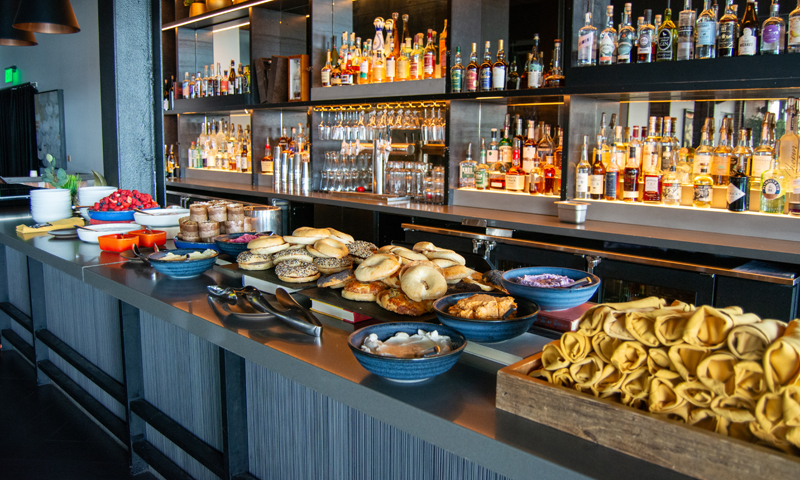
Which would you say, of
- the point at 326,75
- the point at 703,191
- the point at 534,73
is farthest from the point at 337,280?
the point at 326,75

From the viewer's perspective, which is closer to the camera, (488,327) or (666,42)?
(488,327)

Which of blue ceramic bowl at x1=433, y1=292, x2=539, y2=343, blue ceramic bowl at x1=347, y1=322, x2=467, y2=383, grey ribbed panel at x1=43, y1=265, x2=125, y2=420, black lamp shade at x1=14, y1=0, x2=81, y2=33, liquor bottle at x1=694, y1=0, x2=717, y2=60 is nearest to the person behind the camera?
blue ceramic bowl at x1=347, y1=322, x2=467, y2=383

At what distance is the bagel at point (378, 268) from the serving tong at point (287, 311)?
153mm

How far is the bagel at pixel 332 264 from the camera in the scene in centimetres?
158

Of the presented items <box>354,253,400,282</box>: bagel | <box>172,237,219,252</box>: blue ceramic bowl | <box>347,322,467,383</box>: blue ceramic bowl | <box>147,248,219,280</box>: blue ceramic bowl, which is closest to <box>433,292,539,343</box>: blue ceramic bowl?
<box>347,322,467,383</box>: blue ceramic bowl

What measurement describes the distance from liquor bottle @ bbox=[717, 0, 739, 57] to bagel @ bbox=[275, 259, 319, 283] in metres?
2.30

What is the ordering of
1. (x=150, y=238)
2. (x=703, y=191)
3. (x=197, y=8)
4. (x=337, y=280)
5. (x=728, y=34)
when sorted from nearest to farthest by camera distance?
1. (x=337, y=280)
2. (x=150, y=238)
3. (x=728, y=34)
4. (x=703, y=191)
5. (x=197, y=8)

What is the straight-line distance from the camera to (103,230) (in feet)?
8.19

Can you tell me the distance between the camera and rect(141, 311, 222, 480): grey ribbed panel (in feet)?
6.22

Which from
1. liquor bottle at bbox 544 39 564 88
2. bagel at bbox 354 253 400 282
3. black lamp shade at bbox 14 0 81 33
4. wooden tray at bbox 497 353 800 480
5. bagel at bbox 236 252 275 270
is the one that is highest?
black lamp shade at bbox 14 0 81 33

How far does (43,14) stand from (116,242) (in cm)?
220

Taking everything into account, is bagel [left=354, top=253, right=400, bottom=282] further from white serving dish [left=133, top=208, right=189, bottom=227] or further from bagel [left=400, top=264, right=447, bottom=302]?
white serving dish [left=133, top=208, right=189, bottom=227]

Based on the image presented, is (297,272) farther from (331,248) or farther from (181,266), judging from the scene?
(181,266)

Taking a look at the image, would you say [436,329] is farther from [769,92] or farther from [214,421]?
[769,92]
